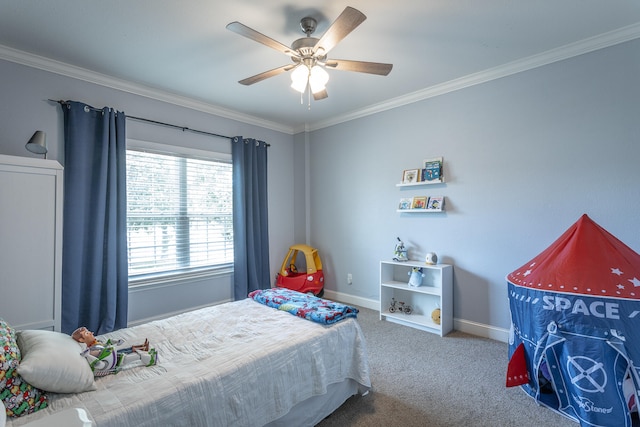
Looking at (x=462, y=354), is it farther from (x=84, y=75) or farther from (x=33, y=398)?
(x=84, y=75)

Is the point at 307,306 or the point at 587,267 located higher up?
the point at 587,267

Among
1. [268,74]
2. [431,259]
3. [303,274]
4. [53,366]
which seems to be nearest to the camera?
[53,366]

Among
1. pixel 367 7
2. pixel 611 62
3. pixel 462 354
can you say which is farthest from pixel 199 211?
pixel 611 62

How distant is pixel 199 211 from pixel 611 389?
387 cm

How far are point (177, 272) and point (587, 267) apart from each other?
3734 millimetres

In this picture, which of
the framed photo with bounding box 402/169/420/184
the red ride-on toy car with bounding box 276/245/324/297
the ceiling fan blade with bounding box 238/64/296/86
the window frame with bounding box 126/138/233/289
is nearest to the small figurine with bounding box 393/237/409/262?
the framed photo with bounding box 402/169/420/184

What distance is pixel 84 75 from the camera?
290 cm

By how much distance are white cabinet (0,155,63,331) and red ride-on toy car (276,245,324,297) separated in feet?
8.30

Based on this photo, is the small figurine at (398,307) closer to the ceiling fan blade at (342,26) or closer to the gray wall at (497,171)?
the gray wall at (497,171)

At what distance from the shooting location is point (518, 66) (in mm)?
2854

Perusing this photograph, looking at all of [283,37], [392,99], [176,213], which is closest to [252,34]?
[283,37]

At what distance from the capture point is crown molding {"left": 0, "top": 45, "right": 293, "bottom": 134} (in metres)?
2.59

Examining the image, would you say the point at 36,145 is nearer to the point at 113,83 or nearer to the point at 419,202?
the point at 113,83

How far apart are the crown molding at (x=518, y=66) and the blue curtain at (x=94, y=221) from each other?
9.43 ft
